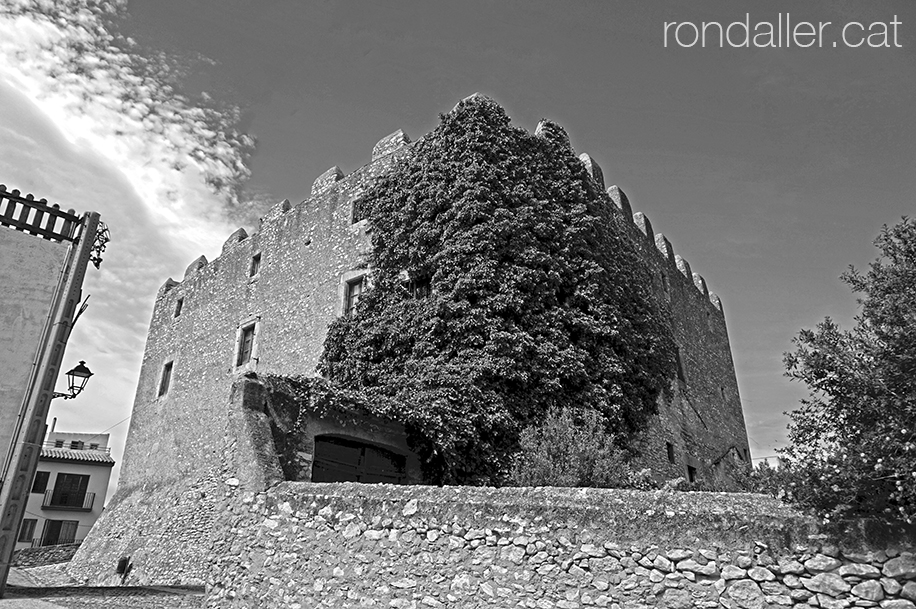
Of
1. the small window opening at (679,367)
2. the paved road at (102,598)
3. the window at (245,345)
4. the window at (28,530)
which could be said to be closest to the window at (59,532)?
the window at (28,530)

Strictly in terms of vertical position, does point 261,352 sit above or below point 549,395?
above

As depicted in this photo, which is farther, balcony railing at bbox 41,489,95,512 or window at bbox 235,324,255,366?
balcony railing at bbox 41,489,95,512

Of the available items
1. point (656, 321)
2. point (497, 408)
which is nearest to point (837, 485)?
point (497, 408)

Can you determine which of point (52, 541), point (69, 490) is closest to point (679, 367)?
point (52, 541)

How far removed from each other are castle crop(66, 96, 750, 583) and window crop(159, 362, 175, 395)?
0.08 m

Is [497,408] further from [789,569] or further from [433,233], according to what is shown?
[789,569]

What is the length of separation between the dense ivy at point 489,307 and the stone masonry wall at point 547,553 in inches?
142

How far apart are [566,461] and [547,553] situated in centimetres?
457

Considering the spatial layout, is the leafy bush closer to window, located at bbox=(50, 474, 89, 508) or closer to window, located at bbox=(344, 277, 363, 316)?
window, located at bbox=(344, 277, 363, 316)

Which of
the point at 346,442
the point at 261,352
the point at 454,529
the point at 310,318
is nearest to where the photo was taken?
the point at 454,529

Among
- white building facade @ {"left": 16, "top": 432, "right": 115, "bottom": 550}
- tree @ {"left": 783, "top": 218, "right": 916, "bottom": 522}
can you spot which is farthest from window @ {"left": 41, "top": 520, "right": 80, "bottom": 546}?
tree @ {"left": 783, "top": 218, "right": 916, "bottom": 522}

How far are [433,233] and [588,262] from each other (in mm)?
3738

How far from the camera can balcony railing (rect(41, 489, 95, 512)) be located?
1241 inches

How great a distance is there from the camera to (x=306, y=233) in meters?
18.2
